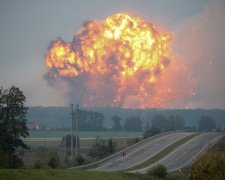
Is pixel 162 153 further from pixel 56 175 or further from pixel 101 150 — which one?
pixel 56 175

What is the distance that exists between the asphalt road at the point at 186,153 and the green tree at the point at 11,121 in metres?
24.9

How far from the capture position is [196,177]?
52.6 m

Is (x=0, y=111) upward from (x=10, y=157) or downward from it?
→ upward

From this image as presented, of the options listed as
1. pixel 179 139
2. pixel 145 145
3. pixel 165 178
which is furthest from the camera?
pixel 179 139

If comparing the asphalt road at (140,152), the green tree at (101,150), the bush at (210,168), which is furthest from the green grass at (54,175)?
the green tree at (101,150)

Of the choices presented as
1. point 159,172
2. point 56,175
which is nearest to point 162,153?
point 159,172

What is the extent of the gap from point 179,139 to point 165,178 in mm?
84345

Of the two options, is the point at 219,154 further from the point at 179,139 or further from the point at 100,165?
the point at 179,139

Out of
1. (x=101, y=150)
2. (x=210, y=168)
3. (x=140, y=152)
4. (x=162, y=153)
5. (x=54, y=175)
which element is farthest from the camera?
(x=101, y=150)

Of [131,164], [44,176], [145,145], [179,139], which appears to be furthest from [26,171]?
[179,139]

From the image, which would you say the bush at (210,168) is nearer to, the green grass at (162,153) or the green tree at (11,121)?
the green tree at (11,121)

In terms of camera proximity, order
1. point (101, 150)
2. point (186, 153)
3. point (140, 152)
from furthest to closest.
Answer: point (101, 150) → point (140, 152) → point (186, 153)

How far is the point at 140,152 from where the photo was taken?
140 metres

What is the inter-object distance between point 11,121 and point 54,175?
33.1 m
